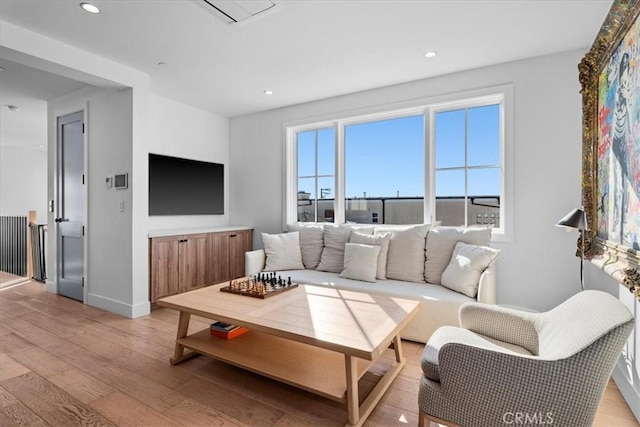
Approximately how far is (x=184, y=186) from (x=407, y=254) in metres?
3.01

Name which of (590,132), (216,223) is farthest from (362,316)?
(216,223)

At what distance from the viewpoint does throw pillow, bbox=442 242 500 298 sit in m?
2.62

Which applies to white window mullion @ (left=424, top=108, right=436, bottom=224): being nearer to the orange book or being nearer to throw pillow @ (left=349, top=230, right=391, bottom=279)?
throw pillow @ (left=349, top=230, right=391, bottom=279)

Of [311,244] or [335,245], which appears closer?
[335,245]

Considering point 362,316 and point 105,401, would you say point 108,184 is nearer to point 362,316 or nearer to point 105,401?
point 105,401

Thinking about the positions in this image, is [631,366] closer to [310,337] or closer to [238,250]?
[310,337]

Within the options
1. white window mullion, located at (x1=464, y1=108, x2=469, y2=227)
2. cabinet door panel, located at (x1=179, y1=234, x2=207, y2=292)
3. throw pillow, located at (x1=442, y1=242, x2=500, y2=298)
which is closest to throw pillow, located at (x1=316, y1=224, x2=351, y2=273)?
throw pillow, located at (x1=442, y1=242, x2=500, y2=298)

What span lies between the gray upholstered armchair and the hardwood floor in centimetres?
48

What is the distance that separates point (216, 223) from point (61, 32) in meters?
2.87

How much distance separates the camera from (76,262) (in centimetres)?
391

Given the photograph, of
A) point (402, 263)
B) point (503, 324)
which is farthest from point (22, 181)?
point (503, 324)

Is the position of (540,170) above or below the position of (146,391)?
above

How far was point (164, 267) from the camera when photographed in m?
3.61

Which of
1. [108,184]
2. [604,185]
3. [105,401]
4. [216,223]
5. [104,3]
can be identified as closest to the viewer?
[105,401]
